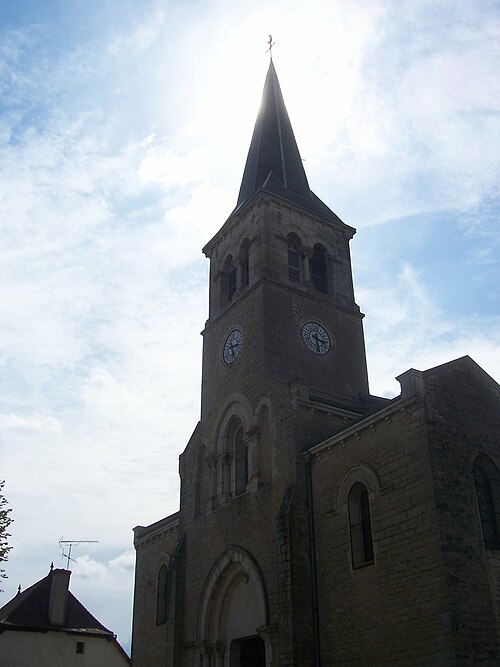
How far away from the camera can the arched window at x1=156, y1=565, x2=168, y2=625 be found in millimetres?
26062

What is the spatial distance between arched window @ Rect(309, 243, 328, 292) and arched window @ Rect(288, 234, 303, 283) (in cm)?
59

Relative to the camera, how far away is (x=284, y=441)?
2144 cm

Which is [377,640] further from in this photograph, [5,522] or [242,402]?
[5,522]

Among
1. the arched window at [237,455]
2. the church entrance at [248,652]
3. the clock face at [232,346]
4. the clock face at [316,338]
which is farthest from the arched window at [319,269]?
the church entrance at [248,652]

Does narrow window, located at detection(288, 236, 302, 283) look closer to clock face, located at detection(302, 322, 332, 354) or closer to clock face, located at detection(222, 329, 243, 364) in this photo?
clock face, located at detection(302, 322, 332, 354)

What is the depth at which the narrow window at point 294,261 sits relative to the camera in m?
27.0

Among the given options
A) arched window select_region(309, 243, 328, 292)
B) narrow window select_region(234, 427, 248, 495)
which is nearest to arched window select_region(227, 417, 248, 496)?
narrow window select_region(234, 427, 248, 495)

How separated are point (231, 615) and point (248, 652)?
1270 mm

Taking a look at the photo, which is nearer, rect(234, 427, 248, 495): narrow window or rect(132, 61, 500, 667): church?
rect(132, 61, 500, 667): church

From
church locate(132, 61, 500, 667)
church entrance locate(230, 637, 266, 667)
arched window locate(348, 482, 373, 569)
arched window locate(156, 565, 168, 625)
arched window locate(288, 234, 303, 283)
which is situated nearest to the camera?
church locate(132, 61, 500, 667)

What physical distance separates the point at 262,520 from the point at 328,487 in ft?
9.22

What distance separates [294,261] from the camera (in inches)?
1078

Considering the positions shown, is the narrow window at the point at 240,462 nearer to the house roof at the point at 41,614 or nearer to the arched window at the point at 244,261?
the arched window at the point at 244,261

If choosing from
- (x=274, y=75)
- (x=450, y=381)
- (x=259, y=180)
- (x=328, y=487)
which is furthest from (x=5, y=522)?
(x=274, y=75)
